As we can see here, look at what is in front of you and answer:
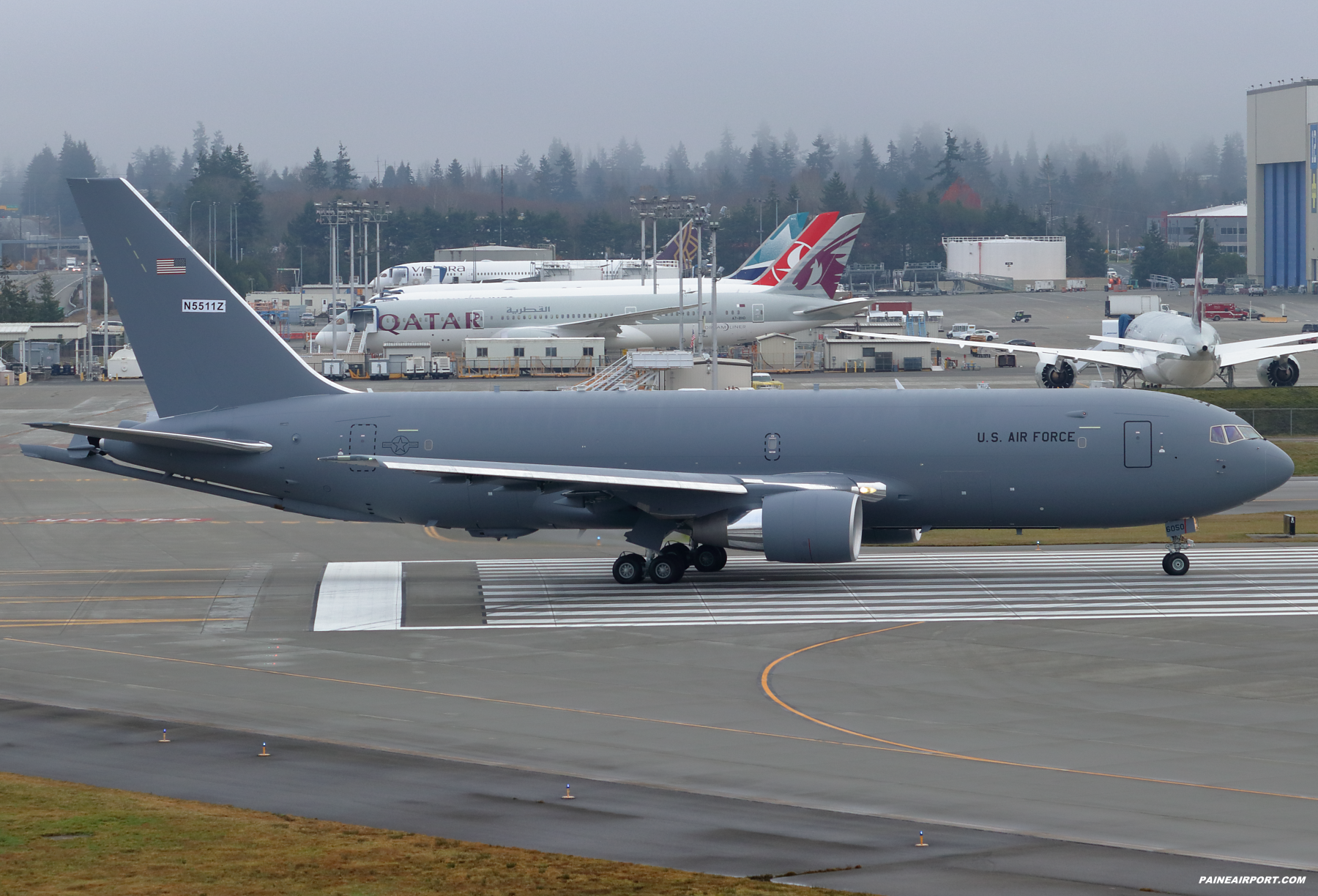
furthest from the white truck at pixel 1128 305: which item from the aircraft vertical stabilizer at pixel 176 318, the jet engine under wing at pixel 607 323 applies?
the aircraft vertical stabilizer at pixel 176 318

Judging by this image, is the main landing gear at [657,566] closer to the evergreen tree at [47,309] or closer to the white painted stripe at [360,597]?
the white painted stripe at [360,597]

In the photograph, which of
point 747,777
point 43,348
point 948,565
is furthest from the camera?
point 43,348

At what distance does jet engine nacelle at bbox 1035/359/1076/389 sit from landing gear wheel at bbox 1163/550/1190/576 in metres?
46.7

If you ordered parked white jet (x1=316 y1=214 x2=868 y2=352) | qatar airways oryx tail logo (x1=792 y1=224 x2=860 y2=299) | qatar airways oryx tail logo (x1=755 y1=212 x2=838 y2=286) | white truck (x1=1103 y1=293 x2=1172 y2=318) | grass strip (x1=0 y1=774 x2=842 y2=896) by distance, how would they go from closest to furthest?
grass strip (x1=0 y1=774 x2=842 y2=896) → parked white jet (x1=316 y1=214 x2=868 y2=352) → qatar airways oryx tail logo (x1=755 y1=212 x2=838 y2=286) → qatar airways oryx tail logo (x1=792 y1=224 x2=860 y2=299) → white truck (x1=1103 y1=293 x2=1172 y2=318)

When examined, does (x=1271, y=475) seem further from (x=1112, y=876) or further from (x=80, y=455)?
(x=80, y=455)

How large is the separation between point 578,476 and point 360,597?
21.0 feet

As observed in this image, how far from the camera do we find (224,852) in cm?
1642

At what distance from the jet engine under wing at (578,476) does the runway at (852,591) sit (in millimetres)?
2784

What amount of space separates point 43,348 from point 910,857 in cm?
12887

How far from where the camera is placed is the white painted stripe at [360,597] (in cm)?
3331

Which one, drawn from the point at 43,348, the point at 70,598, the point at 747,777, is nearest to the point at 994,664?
the point at 747,777

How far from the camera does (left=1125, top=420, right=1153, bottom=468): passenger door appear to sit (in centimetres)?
3616

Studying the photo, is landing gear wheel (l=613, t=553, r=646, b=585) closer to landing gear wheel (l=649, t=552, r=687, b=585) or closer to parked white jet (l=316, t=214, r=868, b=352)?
landing gear wheel (l=649, t=552, r=687, b=585)

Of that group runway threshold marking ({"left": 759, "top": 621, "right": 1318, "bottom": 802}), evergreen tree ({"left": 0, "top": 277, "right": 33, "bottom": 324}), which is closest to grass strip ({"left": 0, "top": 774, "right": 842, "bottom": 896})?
runway threshold marking ({"left": 759, "top": 621, "right": 1318, "bottom": 802})
